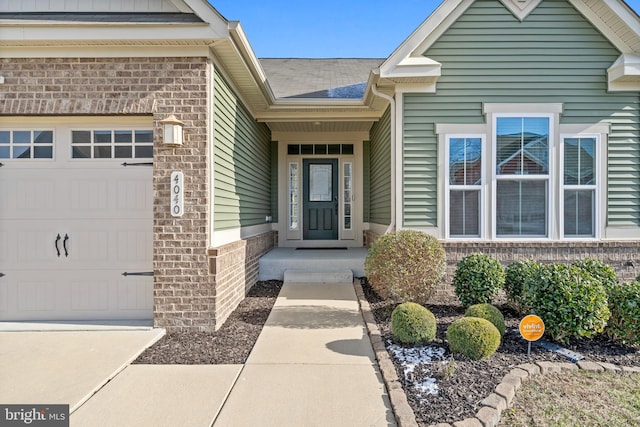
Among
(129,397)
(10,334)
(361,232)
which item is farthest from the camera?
(361,232)

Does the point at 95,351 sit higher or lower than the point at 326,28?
lower

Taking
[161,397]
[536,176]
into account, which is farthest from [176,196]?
[536,176]

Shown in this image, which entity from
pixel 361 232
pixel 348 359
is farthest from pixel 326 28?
pixel 348 359

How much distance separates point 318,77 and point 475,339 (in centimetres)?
709

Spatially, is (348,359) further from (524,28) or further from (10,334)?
(524,28)

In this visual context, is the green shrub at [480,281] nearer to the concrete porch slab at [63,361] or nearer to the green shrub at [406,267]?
the green shrub at [406,267]

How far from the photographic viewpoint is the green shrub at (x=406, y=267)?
194 inches

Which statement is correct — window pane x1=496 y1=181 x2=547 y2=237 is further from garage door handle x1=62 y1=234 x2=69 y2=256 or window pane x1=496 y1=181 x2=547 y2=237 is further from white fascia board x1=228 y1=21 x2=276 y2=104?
garage door handle x1=62 y1=234 x2=69 y2=256

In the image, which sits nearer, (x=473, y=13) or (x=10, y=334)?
(x=10, y=334)

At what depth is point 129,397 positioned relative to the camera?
3.01 m

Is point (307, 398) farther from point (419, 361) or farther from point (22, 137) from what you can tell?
point (22, 137)

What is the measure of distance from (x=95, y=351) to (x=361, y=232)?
6.30 m

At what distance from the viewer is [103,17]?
463 cm

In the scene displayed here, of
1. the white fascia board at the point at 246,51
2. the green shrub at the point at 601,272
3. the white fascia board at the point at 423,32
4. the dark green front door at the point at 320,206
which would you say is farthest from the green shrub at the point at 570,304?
the dark green front door at the point at 320,206
